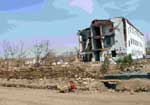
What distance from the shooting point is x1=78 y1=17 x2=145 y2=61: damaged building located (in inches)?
3612

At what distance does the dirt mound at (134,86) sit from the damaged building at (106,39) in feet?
180

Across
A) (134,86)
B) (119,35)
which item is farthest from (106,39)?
(134,86)

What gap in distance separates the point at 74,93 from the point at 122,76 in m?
8.37

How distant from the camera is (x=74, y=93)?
109 feet

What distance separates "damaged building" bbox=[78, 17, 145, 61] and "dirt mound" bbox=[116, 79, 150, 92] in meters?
54.9

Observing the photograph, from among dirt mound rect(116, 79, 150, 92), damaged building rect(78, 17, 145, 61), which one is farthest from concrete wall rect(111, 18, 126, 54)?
dirt mound rect(116, 79, 150, 92)

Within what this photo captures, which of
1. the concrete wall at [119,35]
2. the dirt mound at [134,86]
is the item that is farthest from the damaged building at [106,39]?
the dirt mound at [134,86]

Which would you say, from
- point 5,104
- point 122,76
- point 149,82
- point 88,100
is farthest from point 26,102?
point 122,76

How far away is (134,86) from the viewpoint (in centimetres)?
Result: 3309

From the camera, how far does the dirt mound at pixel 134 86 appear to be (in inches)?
1264

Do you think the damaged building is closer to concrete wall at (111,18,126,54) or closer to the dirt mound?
concrete wall at (111,18,126,54)

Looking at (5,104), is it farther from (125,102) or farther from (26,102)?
(125,102)

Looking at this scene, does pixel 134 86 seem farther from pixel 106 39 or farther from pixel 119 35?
pixel 106 39

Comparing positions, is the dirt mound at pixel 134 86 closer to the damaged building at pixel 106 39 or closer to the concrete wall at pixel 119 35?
the damaged building at pixel 106 39
